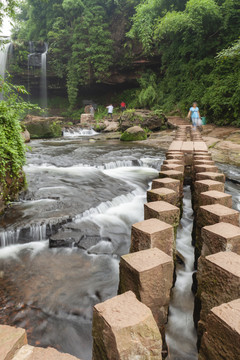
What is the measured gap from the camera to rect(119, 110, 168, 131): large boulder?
47.8ft

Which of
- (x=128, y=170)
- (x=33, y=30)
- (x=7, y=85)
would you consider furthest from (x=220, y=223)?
(x=33, y=30)

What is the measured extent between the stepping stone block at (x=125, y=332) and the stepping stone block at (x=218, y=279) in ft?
1.83

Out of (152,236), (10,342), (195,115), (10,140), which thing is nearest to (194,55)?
(195,115)

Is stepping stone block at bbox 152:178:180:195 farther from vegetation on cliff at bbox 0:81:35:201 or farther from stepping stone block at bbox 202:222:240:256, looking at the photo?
vegetation on cliff at bbox 0:81:35:201

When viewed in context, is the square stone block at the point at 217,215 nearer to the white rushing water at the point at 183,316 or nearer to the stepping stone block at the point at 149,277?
the stepping stone block at the point at 149,277

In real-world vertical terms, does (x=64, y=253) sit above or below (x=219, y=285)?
below

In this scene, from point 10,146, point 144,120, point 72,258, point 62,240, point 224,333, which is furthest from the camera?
point 144,120

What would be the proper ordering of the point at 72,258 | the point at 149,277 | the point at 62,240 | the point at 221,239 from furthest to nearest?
the point at 62,240 → the point at 72,258 → the point at 221,239 → the point at 149,277

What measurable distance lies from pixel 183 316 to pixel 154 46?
23588 mm

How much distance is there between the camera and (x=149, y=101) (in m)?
20.8

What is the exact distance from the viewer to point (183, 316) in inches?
94.2

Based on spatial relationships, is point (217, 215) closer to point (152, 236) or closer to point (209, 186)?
point (152, 236)

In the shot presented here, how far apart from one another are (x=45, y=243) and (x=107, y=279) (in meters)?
1.11

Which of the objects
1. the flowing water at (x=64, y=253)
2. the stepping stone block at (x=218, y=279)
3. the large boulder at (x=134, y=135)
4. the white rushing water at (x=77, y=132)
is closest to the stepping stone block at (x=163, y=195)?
the stepping stone block at (x=218, y=279)
